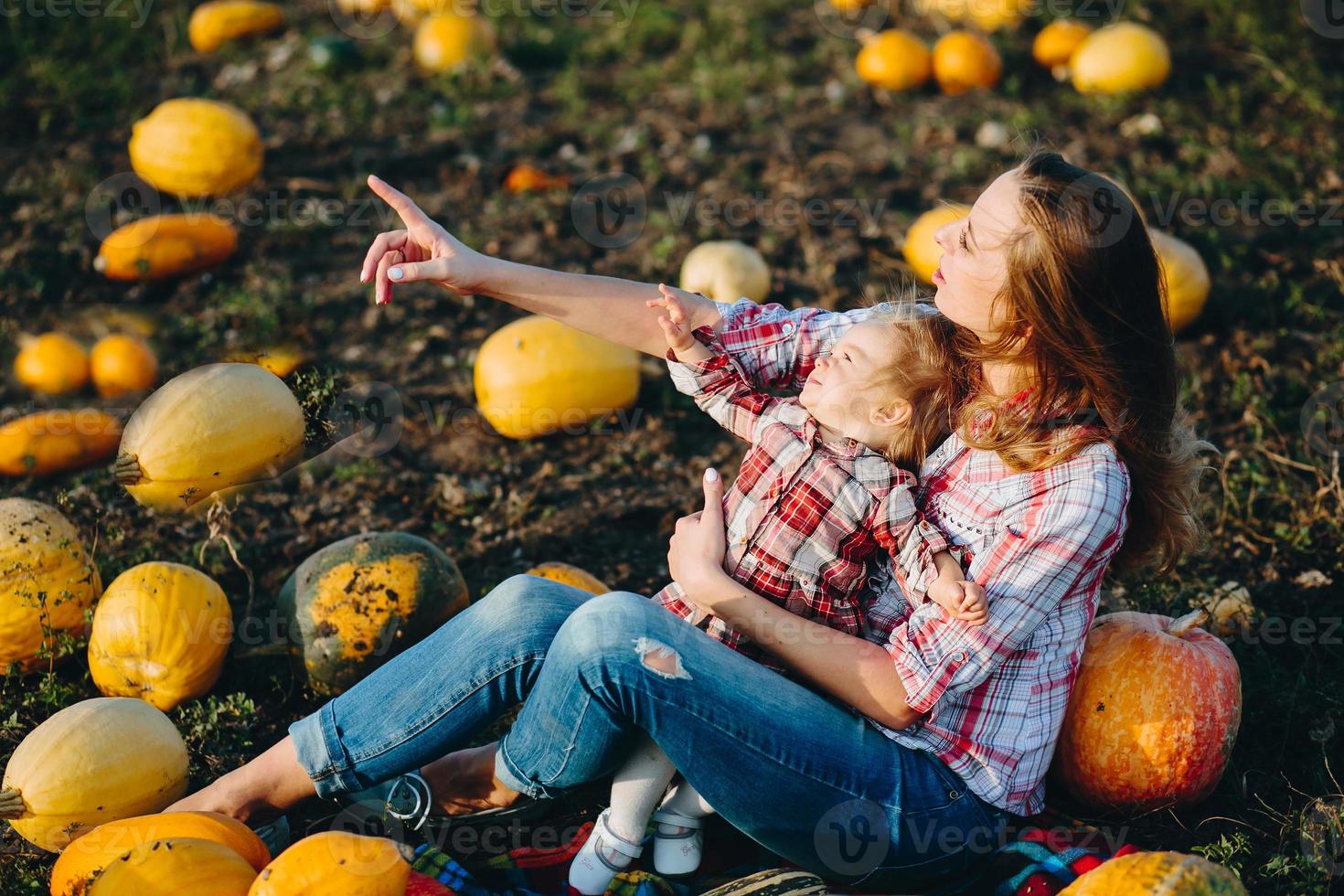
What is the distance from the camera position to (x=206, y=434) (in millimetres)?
3508

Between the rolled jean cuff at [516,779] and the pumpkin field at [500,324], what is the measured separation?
0.41 meters

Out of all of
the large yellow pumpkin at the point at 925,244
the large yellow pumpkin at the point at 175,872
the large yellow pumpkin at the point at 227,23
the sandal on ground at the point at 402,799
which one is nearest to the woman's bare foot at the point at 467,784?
the sandal on ground at the point at 402,799

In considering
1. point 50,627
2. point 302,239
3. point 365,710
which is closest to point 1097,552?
point 365,710

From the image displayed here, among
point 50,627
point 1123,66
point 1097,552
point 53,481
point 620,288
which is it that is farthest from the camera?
point 1123,66

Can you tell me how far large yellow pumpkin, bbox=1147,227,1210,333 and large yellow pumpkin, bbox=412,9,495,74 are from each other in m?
3.74

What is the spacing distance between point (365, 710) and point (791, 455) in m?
1.14

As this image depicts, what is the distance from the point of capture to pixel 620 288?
3.08 meters

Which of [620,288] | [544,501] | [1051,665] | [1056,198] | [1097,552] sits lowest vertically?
[544,501]

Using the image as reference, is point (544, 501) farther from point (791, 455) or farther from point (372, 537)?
point (791, 455)

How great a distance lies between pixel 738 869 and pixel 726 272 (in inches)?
103

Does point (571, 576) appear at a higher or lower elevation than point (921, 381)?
lower

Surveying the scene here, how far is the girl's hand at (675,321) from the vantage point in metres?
2.92

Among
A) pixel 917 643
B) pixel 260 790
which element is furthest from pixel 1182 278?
pixel 260 790

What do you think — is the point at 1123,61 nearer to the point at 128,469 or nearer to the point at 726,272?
the point at 726,272
